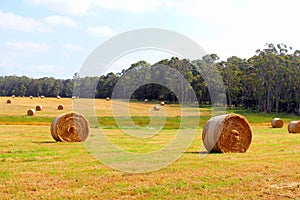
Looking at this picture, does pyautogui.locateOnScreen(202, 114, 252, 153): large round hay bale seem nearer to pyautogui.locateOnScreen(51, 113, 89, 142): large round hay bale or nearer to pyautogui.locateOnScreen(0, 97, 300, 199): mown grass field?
pyautogui.locateOnScreen(0, 97, 300, 199): mown grass field

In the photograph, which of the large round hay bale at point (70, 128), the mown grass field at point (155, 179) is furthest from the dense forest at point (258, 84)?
the mown grass field at point (155, 179)

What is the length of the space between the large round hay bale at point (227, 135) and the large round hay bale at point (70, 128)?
271 inches

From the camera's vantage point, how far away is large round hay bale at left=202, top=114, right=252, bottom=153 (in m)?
16.5

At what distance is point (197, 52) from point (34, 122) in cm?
2824

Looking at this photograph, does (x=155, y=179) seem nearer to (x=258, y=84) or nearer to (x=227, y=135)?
(x=227, y=135)

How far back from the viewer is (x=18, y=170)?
11.3 metres

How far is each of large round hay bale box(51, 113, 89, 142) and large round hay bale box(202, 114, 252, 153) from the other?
22.6 feet

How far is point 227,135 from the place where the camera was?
16.6m

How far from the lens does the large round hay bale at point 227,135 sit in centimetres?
1645

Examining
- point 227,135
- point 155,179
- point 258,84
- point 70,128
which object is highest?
point 258,84

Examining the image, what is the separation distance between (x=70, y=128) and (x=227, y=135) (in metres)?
8.31

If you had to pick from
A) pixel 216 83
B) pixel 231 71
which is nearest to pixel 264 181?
pixel 216 83

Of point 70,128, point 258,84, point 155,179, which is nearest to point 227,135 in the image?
point 155,179

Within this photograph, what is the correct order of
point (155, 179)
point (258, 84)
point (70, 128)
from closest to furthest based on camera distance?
1. point (155, 179)
2. point (70, 128)
3. point (258, 84)
